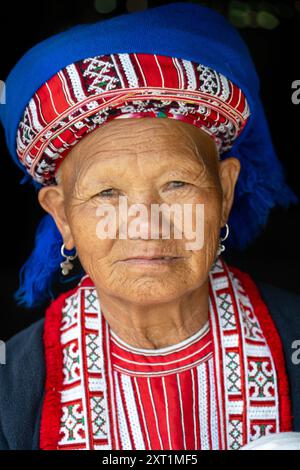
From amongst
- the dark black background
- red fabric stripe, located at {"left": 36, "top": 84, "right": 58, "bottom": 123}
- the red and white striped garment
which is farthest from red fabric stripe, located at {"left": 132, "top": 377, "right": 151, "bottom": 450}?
the dark black background

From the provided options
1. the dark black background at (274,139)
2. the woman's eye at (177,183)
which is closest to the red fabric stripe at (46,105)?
the woman's eye at (177,183)

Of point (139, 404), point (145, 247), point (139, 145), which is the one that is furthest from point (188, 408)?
point (139, 145)

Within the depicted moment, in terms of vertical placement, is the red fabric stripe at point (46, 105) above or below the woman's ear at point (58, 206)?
above

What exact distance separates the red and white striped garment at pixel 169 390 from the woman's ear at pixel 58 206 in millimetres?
319

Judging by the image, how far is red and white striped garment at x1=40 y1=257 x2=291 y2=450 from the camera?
2.47m

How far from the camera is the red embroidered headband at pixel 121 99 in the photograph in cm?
225

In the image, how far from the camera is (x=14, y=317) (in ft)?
14.2

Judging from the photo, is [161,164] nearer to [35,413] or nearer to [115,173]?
[115,173]

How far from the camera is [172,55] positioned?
2.27 metres

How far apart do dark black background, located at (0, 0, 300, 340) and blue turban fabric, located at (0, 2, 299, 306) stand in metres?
1.44

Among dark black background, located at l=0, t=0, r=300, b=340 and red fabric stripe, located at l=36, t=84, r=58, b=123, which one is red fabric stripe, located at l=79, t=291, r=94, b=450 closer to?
red fabric stripe, located at l=36, t=84, r=58, b=123

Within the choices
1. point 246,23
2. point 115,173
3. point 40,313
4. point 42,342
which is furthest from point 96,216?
point 246,23

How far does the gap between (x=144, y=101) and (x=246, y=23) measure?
264 centimetres

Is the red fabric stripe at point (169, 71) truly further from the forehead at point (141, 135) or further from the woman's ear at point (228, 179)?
the woman's ear at point (228, 179)
